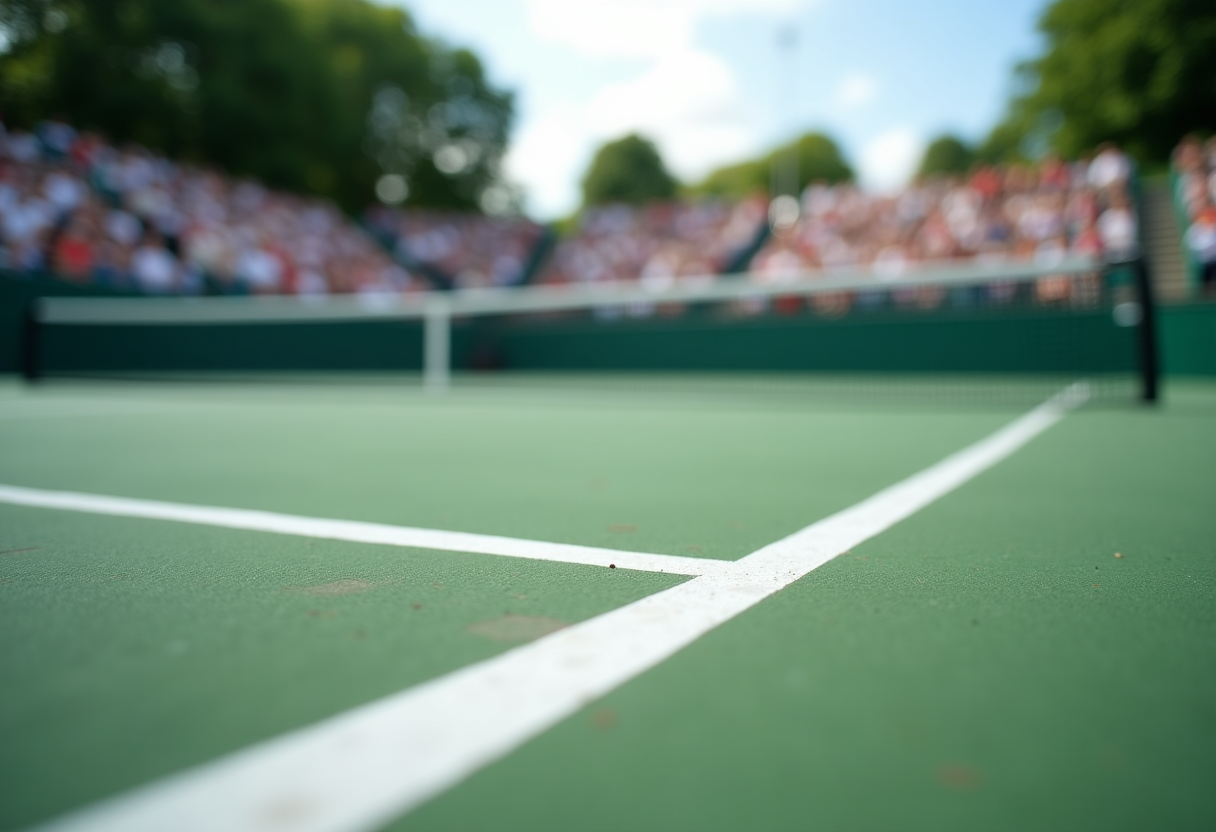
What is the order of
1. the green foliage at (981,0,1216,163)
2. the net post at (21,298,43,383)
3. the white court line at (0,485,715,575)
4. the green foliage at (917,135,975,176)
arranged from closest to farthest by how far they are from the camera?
the white court line at (0,485,715,575)
the net post at (21,298,43,383)
the green foliage at (981,0,1216,163)
the green foliage at (917,135,975,176)

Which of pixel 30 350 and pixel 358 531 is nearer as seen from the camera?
pixel 358 531

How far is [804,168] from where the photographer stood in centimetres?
6106

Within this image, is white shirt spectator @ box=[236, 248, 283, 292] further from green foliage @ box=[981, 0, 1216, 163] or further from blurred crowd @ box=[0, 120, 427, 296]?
green foliage @ box=[981, 0, 1216, 163]

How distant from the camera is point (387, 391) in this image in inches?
390

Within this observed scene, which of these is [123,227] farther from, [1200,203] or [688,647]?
[1200,203]

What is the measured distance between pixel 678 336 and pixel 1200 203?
8.10m

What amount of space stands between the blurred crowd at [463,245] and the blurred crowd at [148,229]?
2262mm

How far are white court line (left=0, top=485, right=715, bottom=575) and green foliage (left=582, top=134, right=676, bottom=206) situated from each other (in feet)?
153

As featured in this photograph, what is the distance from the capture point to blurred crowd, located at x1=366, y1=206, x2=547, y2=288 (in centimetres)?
1955

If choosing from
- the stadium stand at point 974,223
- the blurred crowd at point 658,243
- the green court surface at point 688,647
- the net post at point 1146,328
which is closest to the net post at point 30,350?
the green court surface at point 688,647

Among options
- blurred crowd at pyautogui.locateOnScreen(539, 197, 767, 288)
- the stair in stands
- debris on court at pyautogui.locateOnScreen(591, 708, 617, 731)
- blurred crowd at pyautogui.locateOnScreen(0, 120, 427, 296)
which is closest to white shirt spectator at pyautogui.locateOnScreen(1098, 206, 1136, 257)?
the stair in stands

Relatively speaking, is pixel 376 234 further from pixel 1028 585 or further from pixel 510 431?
pixel 1028 585

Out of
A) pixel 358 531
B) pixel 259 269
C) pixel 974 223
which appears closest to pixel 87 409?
pixel 358 531

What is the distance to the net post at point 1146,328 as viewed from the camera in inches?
217
